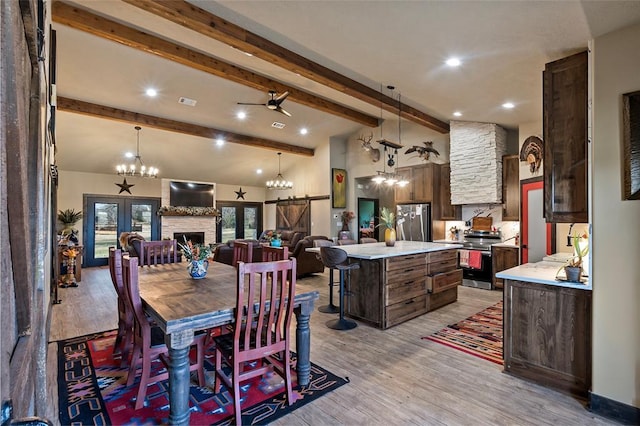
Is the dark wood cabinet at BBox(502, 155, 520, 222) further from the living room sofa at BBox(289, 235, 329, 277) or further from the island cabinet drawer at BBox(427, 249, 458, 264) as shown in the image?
the living room sofa at BBox(289, 235, 329, 277)

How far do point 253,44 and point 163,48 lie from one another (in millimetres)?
1513

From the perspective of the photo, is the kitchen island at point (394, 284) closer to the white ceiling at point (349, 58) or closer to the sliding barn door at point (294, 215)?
the white ceiling at point (349, 58)

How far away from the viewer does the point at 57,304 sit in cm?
491

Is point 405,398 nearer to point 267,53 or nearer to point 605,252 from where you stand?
point 605,252

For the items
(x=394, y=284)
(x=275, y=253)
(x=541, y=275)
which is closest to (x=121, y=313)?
(x=275, y=253)

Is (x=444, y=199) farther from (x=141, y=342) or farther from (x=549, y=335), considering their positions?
(x=141, y=342)

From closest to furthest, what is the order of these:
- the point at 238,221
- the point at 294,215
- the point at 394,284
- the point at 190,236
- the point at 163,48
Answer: the point at 394,284, the point at 163,48, the point at 190,236, the point at 294,215, the point at 238,221

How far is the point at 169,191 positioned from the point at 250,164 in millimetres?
2718

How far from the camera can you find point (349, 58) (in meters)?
3.59

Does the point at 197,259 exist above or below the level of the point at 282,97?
below

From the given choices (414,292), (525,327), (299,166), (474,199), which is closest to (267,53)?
(414,292)

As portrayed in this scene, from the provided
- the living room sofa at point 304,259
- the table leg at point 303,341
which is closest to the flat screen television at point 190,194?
the living room sofa at point 304,259

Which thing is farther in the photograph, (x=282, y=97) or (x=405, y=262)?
(x=282, y=97)

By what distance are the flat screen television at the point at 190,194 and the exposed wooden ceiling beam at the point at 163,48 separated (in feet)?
19.6
